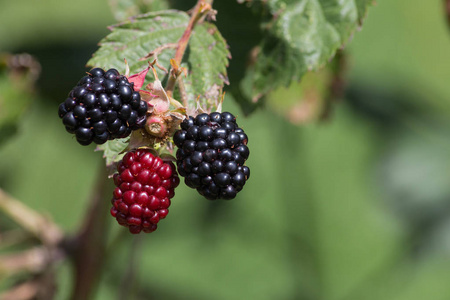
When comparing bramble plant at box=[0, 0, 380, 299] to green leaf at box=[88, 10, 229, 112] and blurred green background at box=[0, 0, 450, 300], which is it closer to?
green leaf at box=[88, 10, 229, 112]

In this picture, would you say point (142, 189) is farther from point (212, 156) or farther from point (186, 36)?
point (186, 36)

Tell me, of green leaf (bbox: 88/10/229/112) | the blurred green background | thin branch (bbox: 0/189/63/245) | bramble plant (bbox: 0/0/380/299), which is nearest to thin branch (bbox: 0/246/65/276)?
thin branch (bbox: 0/189/63/245)

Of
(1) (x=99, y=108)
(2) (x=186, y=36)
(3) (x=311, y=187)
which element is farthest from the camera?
(3) (x=311, y=187)

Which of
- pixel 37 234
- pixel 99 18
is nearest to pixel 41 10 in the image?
pixel 99 18

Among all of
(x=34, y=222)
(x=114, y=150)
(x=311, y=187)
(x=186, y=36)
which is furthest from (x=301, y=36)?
(x=311, y=187)

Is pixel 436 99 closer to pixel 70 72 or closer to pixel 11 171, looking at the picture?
pixel 70 72

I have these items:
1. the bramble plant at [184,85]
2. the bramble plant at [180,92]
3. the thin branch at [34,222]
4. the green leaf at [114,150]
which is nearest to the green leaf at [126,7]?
the bramble plant at [184,85]
